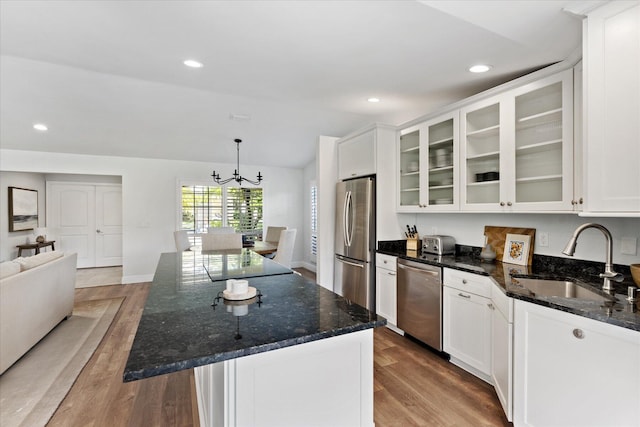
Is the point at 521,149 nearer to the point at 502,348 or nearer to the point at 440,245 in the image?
the point at 440,245

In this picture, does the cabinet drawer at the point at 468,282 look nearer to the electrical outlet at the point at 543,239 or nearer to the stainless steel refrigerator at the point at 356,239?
the electrical outlet at the point at 543,239

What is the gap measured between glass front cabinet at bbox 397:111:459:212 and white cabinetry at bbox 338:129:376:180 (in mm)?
321

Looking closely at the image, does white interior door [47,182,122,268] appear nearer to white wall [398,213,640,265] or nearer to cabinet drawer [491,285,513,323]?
white wall [398,213,640,265]

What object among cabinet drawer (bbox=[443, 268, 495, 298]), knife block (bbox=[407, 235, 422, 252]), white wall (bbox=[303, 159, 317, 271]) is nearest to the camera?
cabinet drawer (bbox=[443, 268, 495, 298])

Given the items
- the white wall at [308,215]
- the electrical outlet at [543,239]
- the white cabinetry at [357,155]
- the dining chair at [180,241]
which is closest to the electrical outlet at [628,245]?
the electrical outlet at [543,239]

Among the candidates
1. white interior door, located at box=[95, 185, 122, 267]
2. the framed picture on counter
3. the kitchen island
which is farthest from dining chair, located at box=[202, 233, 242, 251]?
white interior door, located at box=[95, 185, 122, 267]

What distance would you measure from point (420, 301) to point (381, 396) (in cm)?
95

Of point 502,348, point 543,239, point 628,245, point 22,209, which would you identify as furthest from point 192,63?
point 22,209

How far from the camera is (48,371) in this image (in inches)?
99.3

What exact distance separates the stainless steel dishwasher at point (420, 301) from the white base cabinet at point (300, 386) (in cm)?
152

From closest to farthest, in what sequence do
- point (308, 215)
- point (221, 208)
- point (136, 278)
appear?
1. point (136, 278)
2. point (221, 208)
3. point (308, 215)

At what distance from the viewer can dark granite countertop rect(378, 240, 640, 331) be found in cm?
138

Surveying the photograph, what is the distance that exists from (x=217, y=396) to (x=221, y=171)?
571cm

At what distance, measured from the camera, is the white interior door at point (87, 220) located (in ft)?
22.7
